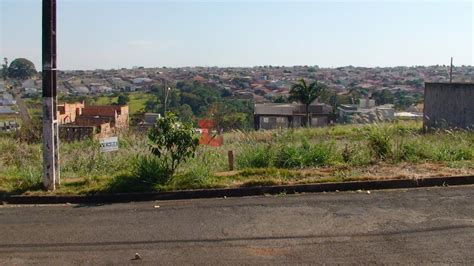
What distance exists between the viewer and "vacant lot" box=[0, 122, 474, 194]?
26.8ft

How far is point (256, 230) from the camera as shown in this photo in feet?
19.8

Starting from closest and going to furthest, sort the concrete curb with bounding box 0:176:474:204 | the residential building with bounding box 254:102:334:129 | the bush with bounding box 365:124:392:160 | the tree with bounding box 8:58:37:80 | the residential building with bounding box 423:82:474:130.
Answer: the concrete curb with bounding box 0:176:474:204
the bush with bounding box 365:124:392:160
the residential building with bounding box 423:82:474:130
the residential building with bounding box 254:102:334:129
the tree with bounding box 8:58:37:80

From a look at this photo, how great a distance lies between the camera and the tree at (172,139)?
8.22 meters

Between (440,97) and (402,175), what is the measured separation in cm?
1482

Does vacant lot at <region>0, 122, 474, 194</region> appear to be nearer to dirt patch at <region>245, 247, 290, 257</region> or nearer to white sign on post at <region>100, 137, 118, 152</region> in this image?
white sign on post at <region>100, 137, 118, 152</region>

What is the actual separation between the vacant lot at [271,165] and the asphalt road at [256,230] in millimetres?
616

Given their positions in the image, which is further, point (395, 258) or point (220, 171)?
point (220, 171)

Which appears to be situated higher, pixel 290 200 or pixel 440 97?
pixel 440 97

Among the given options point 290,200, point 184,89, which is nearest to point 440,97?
point 290,200

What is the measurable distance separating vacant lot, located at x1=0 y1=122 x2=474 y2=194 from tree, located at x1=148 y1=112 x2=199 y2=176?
12.9 inches

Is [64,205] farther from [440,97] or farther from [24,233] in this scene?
[440,97]

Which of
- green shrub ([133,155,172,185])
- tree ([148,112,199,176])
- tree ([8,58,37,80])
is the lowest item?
green shrub ([133,155,172,185])

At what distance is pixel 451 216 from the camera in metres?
6.34

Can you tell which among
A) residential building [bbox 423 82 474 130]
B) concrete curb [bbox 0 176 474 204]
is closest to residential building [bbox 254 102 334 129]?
residential building [bbox 423 82 474 130]
